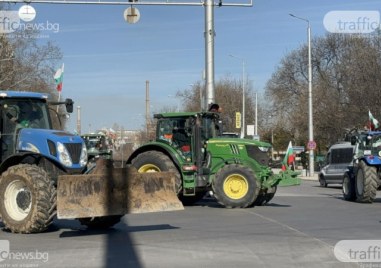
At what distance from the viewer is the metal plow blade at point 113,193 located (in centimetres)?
1065

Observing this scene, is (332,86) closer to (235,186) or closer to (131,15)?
(131,15)

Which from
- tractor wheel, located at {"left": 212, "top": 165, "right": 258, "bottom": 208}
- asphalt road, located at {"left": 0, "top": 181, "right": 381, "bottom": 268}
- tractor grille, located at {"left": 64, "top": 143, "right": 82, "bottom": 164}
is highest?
tractor grille, located at {"left": 64, "top": 143, "right": 82, "bottom": 164}

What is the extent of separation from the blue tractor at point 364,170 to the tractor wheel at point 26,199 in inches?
431

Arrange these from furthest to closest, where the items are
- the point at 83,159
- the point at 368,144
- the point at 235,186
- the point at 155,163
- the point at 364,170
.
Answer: the point at 368,144 < the point at 364,170 < the point at 155,163 < the point at 235,186 < the point at 83,159

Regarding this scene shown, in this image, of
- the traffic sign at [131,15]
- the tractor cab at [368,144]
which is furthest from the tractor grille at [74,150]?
the tractor cab at [368,144]

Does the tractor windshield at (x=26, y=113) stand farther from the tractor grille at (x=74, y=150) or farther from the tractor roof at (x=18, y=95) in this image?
the tractor grille at (x=74, y=150)

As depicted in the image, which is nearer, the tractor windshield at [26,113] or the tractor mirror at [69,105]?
the tractor windshield at [26,113]

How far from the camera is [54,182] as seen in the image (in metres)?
11.5

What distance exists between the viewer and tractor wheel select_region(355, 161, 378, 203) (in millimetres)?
18281

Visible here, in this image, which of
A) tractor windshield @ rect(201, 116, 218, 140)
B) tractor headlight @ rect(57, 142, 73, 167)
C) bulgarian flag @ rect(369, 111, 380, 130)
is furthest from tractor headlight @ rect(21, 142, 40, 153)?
bulgarian flag @ rect(369, 111, 380, 130)

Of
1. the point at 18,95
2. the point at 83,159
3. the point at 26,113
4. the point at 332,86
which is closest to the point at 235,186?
the point at 83,159

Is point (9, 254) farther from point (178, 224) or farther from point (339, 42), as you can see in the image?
point (339, 42)

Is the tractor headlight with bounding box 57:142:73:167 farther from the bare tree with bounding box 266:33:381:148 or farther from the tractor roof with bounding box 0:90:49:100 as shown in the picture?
the bare tree with bounding box 266:33:381:148

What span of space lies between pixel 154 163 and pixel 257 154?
120 inches
